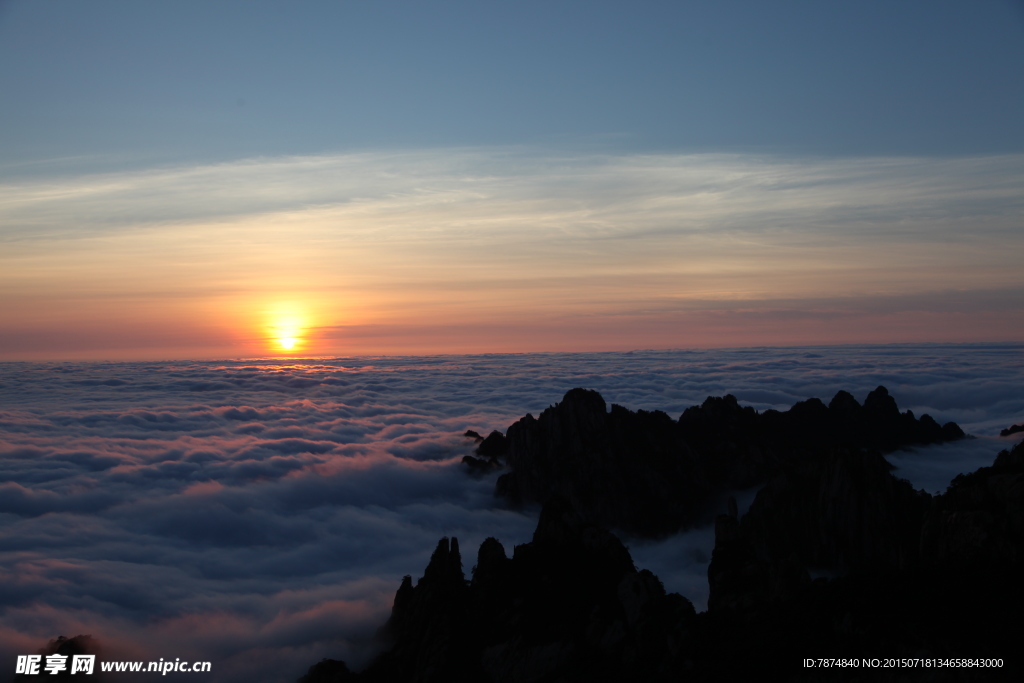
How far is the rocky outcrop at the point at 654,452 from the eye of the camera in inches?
2466

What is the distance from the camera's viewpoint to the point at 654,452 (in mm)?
68375

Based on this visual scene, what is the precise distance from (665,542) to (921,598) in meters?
41.5

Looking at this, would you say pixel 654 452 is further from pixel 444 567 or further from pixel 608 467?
pixel 444 567

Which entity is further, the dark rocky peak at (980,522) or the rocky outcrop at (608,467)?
the rocky outcrop at (608,467)

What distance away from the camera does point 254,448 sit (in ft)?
331

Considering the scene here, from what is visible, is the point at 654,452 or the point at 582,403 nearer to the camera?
the point at 654,452

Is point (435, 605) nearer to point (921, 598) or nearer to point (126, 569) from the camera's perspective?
point (921, 598)

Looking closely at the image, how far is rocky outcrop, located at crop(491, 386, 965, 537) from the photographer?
62.6 meters

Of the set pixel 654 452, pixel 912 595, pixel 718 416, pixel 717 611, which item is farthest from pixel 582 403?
pixel 912 595

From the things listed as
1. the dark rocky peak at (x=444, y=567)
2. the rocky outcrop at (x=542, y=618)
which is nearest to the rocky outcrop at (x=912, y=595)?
the rocky outcrop at (x=542, y=618)

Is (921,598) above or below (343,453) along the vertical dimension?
above

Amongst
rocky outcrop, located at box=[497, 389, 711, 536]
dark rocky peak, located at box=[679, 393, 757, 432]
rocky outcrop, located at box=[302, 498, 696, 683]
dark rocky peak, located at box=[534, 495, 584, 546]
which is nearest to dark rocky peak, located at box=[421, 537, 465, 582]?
rocky outcrop, located at box=[302, 498, 696, 683]

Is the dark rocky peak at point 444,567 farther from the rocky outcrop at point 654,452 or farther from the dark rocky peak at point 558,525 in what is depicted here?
the rocky outcrop at point 654,452

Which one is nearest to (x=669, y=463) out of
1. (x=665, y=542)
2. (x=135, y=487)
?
(x=665, y=542)
